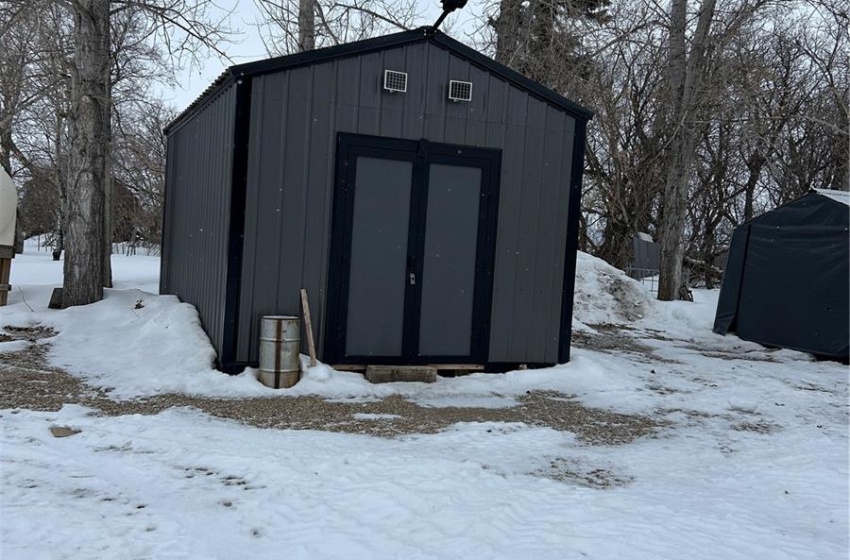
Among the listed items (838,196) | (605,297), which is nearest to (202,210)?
(605,297)

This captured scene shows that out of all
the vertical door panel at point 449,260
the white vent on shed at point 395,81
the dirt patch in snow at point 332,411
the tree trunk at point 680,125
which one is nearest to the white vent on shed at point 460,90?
the white vent on shed at point 395,81

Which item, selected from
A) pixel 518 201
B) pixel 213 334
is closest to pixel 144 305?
pixel 213 334

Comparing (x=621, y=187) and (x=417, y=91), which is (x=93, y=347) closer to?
(x=417, y=91)

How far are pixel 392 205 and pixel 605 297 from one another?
8.48 m

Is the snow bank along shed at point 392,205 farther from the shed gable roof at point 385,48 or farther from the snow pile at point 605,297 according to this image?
the snow pile at point 605,297

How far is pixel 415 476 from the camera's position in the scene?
13.3 ft

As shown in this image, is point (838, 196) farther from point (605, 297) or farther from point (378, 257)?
point (378, 257)

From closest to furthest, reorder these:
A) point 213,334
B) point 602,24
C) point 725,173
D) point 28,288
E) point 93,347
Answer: point 213,334, point 93,347, point 28,288, point 602,24, point 725,173

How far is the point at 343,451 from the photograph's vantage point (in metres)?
4.52

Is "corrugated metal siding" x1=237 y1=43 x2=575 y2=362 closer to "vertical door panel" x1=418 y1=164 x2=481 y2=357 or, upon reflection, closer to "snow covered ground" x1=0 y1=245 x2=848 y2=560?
"vertical door panel" x1=418 y1=164 x2=481 y2=357

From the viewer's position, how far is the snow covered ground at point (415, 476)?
124 inches

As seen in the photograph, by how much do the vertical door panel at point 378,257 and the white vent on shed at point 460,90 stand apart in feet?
2.94

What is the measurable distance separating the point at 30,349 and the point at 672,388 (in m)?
6.96

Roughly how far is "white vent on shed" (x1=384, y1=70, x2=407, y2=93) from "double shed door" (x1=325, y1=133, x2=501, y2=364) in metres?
0.55
